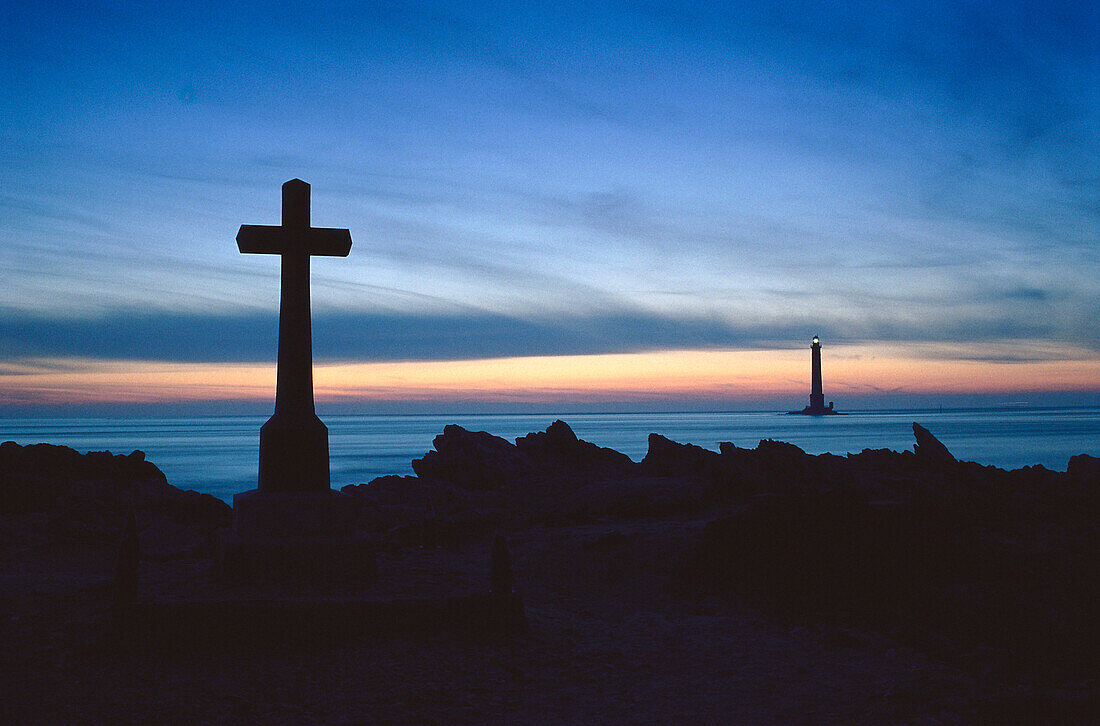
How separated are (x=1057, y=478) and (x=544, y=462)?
52.9 feet

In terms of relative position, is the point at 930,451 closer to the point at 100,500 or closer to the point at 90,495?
the point at 100,500

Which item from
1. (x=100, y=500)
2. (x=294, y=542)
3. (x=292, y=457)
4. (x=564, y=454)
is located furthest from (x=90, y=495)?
(x=564, y=454)

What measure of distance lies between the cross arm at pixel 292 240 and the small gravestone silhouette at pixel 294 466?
0.01m

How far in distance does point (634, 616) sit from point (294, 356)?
563cm

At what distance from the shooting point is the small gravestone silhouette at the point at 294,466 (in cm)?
→ 962

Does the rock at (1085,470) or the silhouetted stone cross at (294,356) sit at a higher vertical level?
the silhouetted stone cross at (294,356)

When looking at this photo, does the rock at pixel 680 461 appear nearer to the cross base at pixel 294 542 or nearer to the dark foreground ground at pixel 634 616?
the dark foreground ground at pixel 634 616

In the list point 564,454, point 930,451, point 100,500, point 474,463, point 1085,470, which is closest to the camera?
point 100,500

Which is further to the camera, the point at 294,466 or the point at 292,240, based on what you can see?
the point at 292,240

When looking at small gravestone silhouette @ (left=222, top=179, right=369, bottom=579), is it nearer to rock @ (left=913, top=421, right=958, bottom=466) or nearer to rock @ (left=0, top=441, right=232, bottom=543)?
rock @ (left=0, top=441, right=232, bottom=543)

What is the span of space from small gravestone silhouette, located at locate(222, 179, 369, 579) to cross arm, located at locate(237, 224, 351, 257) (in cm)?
1

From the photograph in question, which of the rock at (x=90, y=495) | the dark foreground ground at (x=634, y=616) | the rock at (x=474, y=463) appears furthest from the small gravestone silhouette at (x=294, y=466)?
the rock at (x=474, y=463)

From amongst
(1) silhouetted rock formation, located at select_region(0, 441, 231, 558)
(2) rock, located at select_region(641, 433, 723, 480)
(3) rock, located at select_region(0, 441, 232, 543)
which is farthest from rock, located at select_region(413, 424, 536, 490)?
(1) silhouetted rock formation, located at select_region(0, 441, 231, 558)

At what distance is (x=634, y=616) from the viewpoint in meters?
11.1
